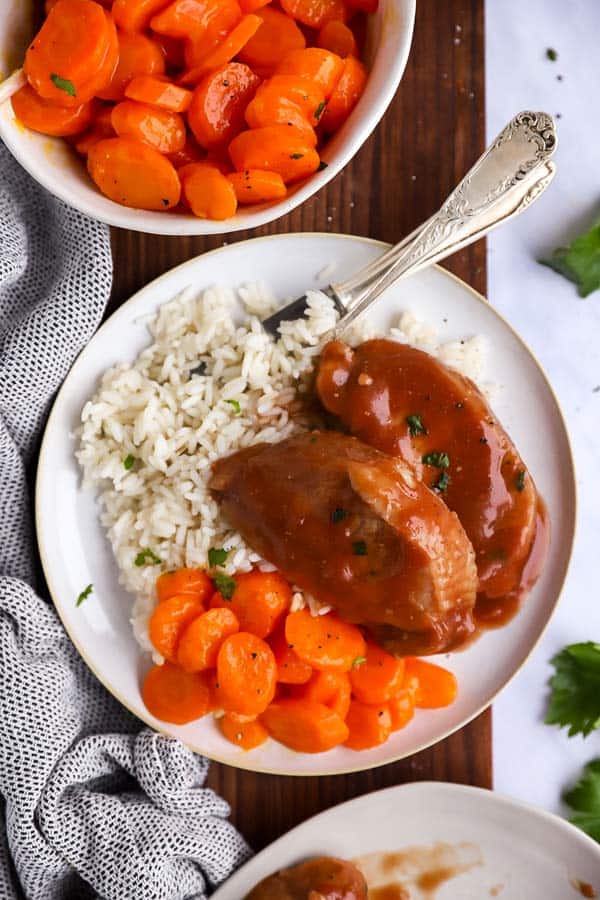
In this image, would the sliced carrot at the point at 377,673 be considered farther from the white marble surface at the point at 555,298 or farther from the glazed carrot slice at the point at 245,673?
the white marble surface at the point at 555,298

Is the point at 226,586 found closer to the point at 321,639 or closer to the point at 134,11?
the point at 321,639

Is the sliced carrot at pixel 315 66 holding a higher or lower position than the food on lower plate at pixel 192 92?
higher

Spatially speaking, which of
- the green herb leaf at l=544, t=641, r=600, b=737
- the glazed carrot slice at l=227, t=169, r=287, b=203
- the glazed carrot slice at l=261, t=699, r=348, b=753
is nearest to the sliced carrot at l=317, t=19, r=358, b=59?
the glazed carrot slice at l=227, t=169, r=287, b=203

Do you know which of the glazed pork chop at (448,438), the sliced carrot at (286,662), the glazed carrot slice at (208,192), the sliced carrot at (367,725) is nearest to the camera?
the glazed carrot slice at (208,192)

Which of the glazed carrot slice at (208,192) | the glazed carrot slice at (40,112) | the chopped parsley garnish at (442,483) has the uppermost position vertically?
the glazed carrot slice at (208,192)

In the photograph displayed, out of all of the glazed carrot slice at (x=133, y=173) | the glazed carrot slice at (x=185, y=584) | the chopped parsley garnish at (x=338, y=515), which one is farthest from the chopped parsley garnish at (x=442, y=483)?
the glazed carrot slice at (x=133, y=173)

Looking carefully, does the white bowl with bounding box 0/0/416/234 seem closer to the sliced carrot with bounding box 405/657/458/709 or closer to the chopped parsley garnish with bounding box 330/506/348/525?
the chopped parsley garnish with bounding box 330/506/348/525

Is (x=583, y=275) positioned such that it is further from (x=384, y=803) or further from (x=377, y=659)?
(x=384, y=803)
